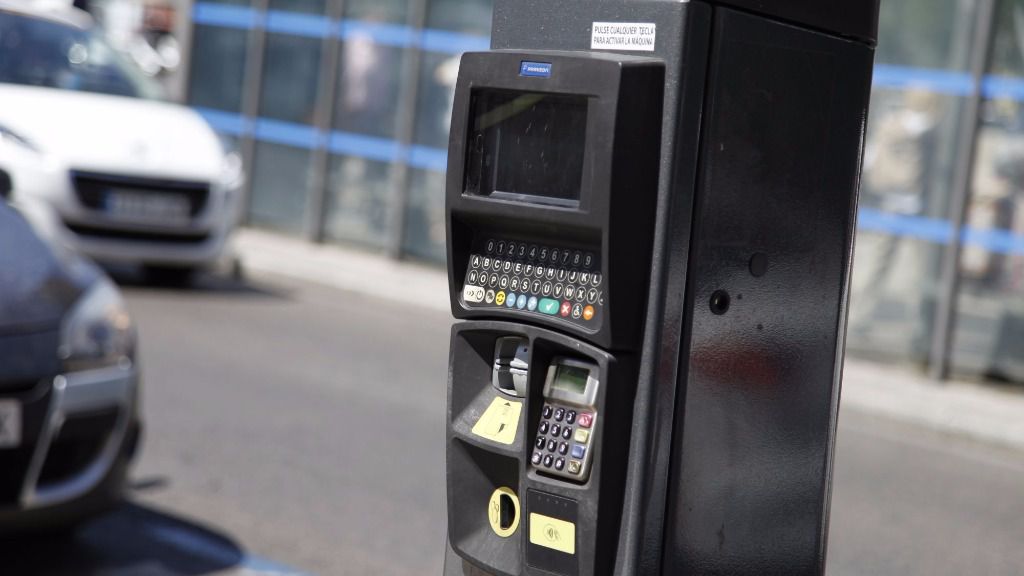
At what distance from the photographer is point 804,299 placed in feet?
7.29

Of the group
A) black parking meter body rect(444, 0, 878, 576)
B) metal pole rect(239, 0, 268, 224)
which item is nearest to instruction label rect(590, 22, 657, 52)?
black parking meter body rect(444, 0, 878, 576)

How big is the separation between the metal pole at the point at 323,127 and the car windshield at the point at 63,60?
3.16 meters

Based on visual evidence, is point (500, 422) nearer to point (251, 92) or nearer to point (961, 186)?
point (961, 186)

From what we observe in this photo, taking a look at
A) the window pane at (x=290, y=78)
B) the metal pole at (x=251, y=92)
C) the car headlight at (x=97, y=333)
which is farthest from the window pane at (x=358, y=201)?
the car headlight at (x=97, y=333)

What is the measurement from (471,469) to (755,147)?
0.68 meters

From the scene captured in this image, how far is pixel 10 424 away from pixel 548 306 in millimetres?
2372

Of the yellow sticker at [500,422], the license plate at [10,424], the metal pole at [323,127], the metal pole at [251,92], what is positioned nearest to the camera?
the yellow sticker at [500,422]

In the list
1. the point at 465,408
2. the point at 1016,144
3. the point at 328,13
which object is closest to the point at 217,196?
the point at 328,13

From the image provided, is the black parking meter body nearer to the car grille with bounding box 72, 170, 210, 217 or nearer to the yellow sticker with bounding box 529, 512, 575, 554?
the yellow sticker with bounding box 529, 512, 575, 554

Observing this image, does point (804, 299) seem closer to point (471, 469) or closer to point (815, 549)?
point (815, 549)

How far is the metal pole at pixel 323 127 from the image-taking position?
44.9 ft

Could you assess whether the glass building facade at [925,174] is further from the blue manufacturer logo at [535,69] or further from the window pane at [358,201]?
the blue manufacturer logo at [535,69]

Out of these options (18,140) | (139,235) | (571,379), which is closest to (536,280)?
(571,379)

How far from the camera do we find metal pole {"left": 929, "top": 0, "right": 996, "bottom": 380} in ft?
31.5
